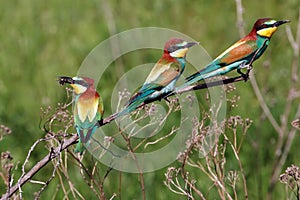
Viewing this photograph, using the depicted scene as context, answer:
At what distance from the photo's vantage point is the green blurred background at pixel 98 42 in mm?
3592

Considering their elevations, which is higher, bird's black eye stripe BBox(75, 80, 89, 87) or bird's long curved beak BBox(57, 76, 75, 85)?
bird's long curved beak BBox(57, 76, 75, 85)

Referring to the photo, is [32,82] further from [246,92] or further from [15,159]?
[246,92]

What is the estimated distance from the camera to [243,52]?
139 cm

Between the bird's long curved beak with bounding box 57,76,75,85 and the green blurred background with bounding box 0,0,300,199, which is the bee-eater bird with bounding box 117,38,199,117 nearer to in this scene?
the bird's long curved beak with bounding box 57,76,75,85

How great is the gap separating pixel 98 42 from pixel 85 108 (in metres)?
3.37

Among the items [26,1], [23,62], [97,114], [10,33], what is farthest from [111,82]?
[97,114]

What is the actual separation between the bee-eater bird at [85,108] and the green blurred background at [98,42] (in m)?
1.91

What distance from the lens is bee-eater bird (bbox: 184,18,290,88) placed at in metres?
1.37

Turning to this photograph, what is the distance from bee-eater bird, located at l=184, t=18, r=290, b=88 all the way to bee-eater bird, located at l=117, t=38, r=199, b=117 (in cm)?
6

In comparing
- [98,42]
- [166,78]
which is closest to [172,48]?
[166,78]

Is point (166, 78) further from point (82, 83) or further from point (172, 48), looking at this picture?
point (82, 83)

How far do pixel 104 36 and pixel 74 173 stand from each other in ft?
4.96

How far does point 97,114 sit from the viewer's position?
136 cm

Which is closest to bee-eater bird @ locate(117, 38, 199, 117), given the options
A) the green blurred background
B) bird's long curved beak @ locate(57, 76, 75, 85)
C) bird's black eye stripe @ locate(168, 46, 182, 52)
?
bird's black eye stripe @ locate(168, 46, 182, 52)
